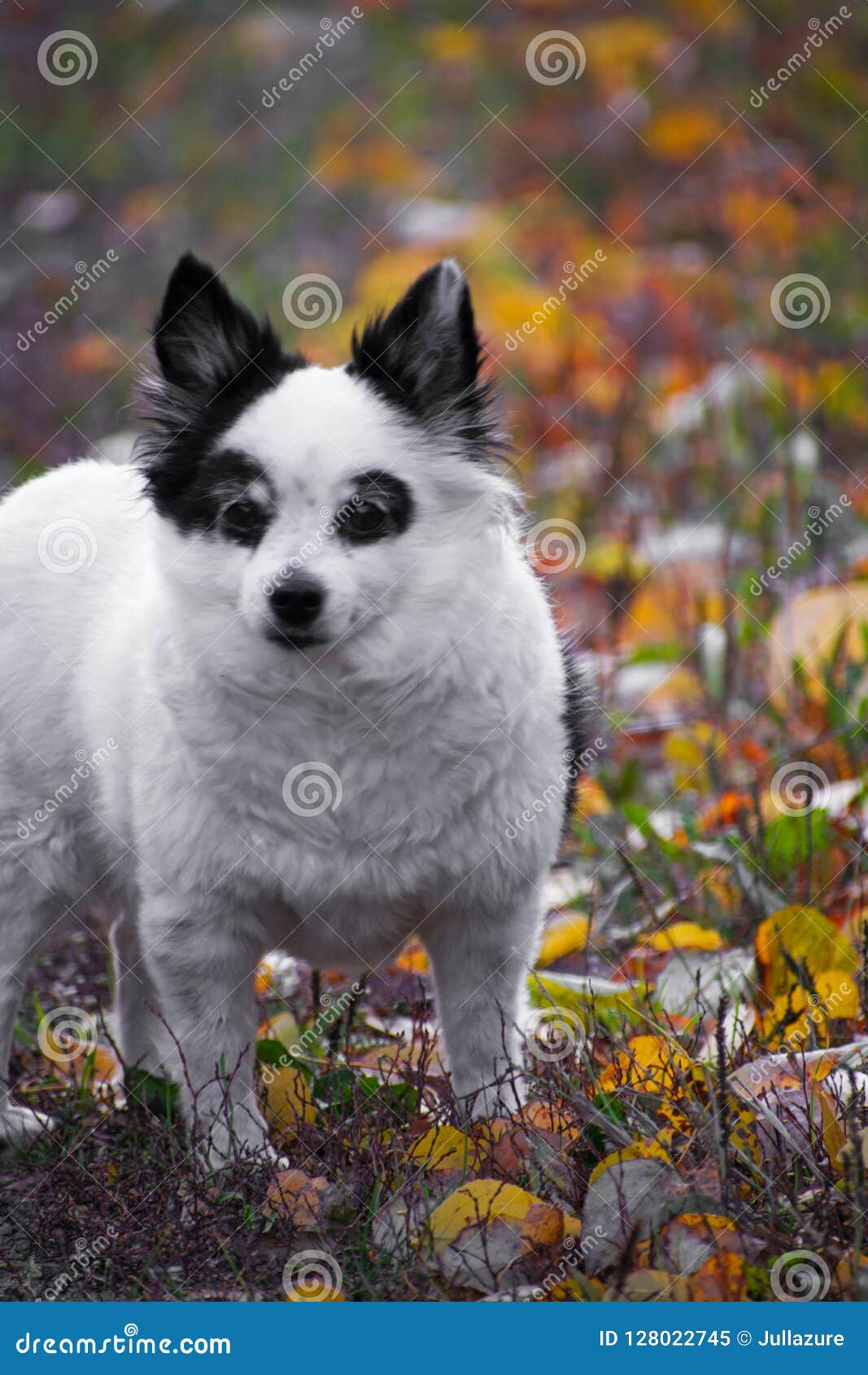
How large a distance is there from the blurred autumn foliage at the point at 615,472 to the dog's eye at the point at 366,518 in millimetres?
715

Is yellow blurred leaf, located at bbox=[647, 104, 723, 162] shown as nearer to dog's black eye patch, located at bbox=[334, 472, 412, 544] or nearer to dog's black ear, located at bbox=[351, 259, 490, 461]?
dog's black ear, located at bbox=[351, 259, 490, 461]

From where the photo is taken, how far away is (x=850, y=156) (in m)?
10.3

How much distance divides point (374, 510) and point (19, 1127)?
1.80 m

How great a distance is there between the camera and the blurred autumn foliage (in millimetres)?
2756

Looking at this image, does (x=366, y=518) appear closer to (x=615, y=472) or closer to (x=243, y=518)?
(x=243, y=518)

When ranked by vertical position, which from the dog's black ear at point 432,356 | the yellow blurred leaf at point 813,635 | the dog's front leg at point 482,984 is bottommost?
the dog's front leg at point 482,984

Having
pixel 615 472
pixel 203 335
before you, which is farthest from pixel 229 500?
pixel 615 472

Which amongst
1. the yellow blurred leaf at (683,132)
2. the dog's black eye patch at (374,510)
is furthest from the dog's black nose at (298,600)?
the yellow blurred leaf at (683,132)

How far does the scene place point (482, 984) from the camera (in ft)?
11.1

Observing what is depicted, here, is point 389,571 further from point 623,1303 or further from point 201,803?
point 623,1303

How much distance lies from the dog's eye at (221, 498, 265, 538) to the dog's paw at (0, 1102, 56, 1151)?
4.99 feet

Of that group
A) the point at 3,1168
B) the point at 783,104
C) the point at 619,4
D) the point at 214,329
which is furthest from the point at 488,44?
the point at 3,1168

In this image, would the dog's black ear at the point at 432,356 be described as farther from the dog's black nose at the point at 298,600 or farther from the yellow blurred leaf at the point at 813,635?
the yellow blurred leaf at the point at 813,635

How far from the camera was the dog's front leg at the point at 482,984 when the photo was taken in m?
3.35
